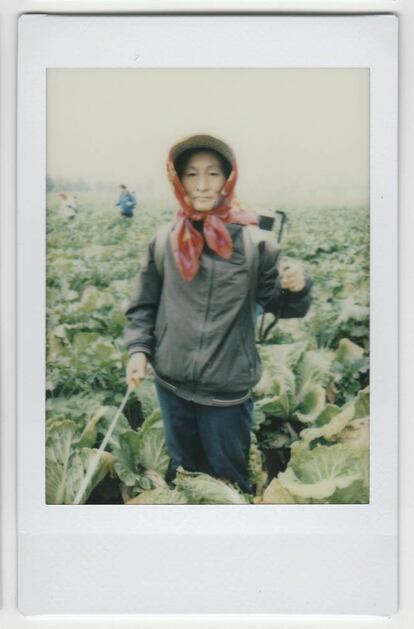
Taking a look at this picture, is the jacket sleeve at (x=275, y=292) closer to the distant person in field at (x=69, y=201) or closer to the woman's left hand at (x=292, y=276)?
the woman's left hand at (x=292, y=276)

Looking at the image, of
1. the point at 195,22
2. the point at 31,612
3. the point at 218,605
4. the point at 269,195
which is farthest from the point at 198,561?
the point at 195,22

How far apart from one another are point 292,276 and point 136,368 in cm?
26

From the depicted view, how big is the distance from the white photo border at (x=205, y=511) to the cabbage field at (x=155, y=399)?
0.02 m

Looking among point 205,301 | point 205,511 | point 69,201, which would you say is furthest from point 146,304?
point 205,511

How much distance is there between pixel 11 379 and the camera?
1007 mm

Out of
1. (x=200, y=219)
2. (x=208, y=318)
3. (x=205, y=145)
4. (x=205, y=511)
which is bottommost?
(x=205, y=511)

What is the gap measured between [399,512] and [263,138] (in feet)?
1.90

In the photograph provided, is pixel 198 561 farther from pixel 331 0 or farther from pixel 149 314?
pixel 331 0

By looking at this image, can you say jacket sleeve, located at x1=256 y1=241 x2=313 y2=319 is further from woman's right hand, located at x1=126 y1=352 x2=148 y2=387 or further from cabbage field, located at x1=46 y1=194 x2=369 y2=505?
woman's right hand, located at x1=126 y1=352 x2=148 y2=387

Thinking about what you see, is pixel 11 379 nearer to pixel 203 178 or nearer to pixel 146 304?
pixel 146 304

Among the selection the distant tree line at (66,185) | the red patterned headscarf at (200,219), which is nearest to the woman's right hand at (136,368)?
the red patterned headscarf at (200,219)

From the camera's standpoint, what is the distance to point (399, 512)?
1008mm

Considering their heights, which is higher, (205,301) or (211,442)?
(205,301)

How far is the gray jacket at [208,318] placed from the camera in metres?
0.99
